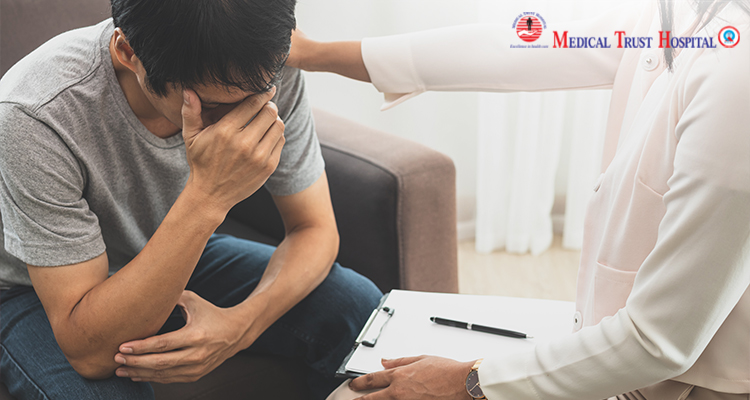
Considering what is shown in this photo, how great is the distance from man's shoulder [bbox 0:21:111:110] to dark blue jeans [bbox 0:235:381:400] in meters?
0.37

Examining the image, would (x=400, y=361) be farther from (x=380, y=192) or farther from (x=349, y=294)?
(x=380, y=192)

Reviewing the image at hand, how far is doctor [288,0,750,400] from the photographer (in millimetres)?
542

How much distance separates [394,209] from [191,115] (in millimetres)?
536

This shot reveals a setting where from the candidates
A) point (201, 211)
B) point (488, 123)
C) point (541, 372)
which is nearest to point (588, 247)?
point (541, 372)

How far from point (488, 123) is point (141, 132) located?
142 cm

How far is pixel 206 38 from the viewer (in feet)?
2.21

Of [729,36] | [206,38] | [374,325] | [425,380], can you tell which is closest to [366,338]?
[374,325]

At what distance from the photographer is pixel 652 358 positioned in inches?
24.6

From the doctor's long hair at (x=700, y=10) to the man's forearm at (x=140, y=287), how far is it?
2.06 feet

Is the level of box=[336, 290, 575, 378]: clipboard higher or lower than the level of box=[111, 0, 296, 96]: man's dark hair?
lower

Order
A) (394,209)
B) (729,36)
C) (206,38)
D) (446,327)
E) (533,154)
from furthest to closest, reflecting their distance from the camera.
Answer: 1. (533,154)
2. (394,209)
3. (446,327)
4. (206,38)
5. (729,36)

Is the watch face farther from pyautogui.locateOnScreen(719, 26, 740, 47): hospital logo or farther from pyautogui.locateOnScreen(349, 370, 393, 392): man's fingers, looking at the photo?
pyautogui.locateOnScreen(719, 26, 740, 47): hospital logo

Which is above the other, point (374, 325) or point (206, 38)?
point (206, 38)

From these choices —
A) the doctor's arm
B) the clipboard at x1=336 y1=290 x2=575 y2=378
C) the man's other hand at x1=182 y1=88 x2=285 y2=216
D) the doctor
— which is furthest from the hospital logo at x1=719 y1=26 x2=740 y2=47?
the man's other hand at x1=182 y1=88 x2=285 y2=216
